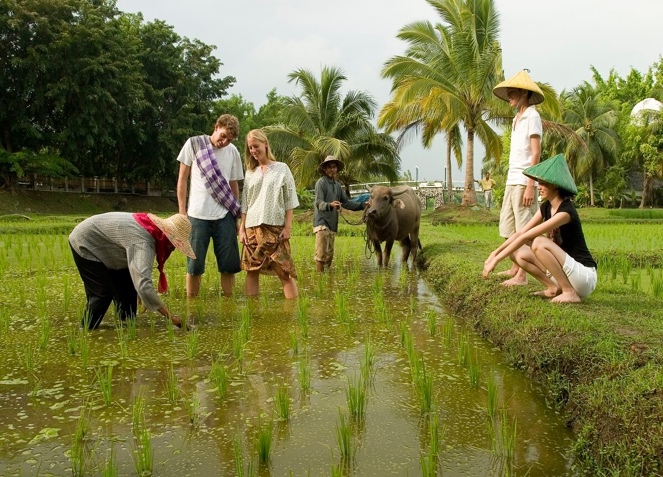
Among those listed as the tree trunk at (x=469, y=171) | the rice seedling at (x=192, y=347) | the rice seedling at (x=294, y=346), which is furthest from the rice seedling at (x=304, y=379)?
the tree trunk at (x=469, y=171)

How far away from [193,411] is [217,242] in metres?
2.44

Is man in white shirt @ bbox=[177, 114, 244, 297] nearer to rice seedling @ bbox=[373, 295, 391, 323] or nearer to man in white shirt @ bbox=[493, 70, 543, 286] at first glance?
rice seedling @ bbox=[373, 295, 391, 323]

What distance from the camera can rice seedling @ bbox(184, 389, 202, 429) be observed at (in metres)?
2.16

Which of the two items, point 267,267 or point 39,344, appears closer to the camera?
point 39,344

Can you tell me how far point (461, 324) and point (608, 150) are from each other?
87.5ft

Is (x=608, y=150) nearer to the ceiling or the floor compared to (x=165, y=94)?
nearer to the floor

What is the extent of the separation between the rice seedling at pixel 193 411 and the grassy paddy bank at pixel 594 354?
133cm

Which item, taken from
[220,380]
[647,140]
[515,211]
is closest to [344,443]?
[220,380]

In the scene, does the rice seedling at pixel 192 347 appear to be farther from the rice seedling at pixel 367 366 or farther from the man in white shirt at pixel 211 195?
the man in white shirt at pixel 211 195

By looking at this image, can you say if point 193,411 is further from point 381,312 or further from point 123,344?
point 381,312

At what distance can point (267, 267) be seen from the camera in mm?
4586

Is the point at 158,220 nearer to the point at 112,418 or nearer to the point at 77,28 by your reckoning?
the point at 112,418

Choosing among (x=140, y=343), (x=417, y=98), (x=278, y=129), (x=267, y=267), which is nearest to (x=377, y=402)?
(x=140, y=343)

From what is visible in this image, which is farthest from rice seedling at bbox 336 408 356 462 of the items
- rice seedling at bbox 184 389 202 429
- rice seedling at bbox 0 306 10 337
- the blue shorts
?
the blue shorts
